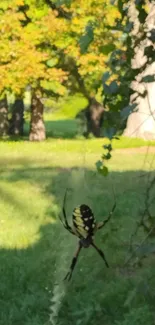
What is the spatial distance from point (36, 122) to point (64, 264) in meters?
29.0

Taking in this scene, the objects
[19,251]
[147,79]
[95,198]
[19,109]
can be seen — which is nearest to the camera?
[147,79]

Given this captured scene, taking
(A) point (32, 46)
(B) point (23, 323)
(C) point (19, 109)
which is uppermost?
(B) point (23, 323)

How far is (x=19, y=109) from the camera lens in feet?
147

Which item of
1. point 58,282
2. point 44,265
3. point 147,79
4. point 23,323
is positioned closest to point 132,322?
point 23,323

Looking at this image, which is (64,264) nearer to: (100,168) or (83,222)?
(83,222)

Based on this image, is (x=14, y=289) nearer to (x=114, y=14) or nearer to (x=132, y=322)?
(x=132, y=322)

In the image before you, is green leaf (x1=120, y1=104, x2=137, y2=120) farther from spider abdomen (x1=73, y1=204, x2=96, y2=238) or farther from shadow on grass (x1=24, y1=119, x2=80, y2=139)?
shadow on grass (x1=24, y1=119, x2=80, y2=139)

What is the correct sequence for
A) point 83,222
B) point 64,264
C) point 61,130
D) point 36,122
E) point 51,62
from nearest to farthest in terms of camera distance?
1. point 83,222
2. point 64,264
3. point 51,62
4. point 36,122
5. point 61,130

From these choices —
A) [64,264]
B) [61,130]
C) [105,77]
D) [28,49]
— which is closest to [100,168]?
[105,77]

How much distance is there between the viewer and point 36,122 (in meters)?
37.8

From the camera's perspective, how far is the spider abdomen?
563cm

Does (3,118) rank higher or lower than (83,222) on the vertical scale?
lower

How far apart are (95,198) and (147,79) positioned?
10386mm

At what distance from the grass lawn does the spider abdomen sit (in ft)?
1.27
